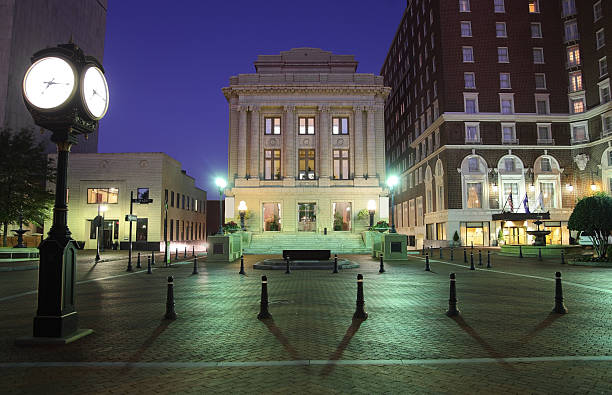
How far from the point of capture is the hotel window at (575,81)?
5500 cm

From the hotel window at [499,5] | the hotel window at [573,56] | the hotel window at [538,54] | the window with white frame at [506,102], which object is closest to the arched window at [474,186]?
the window with white frame at [506,102]

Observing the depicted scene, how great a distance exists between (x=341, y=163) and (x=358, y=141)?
3531 millimetres

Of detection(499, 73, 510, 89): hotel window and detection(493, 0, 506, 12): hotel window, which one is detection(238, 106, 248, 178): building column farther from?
detection(493, 0, 506, 12): hotel window

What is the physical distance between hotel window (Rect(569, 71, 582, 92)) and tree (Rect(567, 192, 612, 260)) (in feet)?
125

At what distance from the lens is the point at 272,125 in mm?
55344

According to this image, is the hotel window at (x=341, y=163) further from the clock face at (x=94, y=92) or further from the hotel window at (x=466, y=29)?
the clock face at (x=94, y=92)

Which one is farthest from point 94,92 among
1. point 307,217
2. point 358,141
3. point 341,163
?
point 358,141

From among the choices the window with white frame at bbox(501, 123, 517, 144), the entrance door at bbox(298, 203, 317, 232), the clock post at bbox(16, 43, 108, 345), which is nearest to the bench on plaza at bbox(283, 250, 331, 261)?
the clock post at bbox(16, 43, 108, 345)

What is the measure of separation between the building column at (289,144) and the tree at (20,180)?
2597cm

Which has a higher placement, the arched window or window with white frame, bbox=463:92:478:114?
window with white frame, bbox=463:92:478:114

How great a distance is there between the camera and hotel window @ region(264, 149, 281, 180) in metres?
54.1

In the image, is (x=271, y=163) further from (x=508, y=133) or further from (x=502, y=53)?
(x=502, y=53)

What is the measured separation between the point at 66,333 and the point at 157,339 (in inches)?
59.1

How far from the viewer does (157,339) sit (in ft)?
24.6
